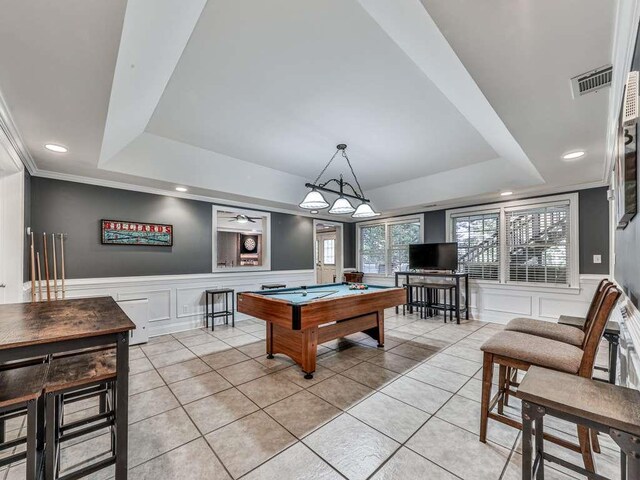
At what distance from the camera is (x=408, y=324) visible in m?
5.16

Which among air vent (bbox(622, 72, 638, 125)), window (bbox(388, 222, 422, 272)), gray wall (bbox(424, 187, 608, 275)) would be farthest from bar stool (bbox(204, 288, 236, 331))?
gray wall (bbox(424, 187, 608, 275))

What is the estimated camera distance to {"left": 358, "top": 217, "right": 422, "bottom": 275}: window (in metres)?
6.82

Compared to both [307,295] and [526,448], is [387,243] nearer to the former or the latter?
[307,295]

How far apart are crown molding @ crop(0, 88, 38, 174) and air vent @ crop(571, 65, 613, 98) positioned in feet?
12.1

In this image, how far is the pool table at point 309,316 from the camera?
275cm

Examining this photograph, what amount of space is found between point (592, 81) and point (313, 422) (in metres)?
2.92

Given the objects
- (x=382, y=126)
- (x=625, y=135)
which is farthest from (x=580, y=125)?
(x=382, y=126)

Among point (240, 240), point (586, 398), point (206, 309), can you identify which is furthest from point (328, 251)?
point (586, 398)

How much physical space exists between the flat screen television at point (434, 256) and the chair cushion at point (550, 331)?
10.6 feet

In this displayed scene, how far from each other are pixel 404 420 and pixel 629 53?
261 cm

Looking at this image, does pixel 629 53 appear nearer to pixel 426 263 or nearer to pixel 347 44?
pixel 347 44

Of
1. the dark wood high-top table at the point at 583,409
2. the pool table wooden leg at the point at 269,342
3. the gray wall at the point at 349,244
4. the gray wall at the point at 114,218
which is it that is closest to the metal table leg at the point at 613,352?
the dark wood high-top table at the point at 583,409

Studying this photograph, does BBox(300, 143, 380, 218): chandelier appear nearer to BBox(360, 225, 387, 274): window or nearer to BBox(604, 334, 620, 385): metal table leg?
BBox(604, 334, 620, 385): metal table leg

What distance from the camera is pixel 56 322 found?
1.63m
